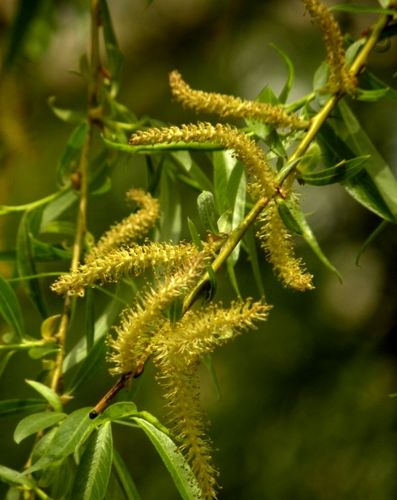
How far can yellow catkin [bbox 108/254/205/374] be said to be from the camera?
0.47m

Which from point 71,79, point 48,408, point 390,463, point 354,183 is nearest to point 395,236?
point 390,463

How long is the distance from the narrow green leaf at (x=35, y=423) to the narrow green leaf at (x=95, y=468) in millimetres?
39

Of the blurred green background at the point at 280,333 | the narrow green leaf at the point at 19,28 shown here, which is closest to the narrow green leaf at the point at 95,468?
the narrow green leaf at the point at 19,28

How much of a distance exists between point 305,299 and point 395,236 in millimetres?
169

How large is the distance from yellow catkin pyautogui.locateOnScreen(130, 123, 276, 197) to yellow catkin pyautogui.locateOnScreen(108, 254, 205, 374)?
72 mm

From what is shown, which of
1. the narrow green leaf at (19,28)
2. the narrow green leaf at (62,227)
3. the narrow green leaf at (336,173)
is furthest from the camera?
the narrow green leaf at (62,227)

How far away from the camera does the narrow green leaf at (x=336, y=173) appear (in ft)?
1.91

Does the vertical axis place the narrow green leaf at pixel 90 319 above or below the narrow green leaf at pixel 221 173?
below

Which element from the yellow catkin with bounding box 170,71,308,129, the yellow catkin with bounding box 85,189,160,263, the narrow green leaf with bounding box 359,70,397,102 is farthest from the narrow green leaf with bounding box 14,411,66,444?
the narrow green leaf with bounding box 359,70,397,102

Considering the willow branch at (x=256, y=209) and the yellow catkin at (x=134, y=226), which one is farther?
the yellow catkin at (x=134, y=226)

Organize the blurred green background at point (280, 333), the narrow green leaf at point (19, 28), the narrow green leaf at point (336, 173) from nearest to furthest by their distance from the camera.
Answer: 1. the narrow green leaf at point (336, 173)
2. the narrow green leaf at point (19, 28)
3. the blurred green background at point (280, 333)

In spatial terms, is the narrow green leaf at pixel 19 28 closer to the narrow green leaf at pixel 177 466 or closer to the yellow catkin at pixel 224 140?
the yellow catkin at pixel 224 140

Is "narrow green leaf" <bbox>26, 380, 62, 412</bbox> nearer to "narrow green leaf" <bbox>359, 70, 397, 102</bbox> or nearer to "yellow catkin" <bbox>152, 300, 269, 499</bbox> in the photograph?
"yellow catkin" <bbox>152, 300, 269, 499</bbox>

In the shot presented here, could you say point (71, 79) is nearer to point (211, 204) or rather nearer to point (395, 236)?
point (395, 236)
